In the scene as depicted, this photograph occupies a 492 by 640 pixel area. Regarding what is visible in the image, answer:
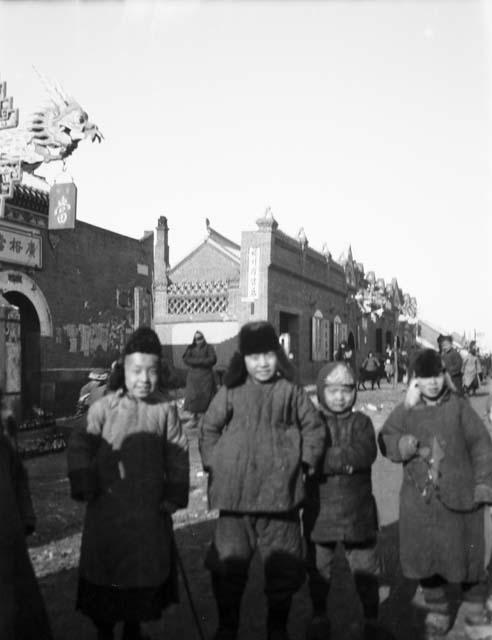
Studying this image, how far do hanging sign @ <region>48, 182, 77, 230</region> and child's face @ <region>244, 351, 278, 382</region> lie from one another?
27.6ft

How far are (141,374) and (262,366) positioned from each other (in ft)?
2.01

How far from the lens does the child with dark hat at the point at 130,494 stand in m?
3.07

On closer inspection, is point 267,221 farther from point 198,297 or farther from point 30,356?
point 30,356

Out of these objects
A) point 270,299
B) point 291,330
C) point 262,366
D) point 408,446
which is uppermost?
point 270,299

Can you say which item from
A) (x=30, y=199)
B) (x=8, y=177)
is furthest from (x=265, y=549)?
(x=30, y=199)

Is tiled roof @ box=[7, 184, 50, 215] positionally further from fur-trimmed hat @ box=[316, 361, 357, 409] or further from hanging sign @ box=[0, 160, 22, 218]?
fur-trimmed hat @ box=[316, 361, 357, 409]

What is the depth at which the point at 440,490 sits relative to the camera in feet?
11.6

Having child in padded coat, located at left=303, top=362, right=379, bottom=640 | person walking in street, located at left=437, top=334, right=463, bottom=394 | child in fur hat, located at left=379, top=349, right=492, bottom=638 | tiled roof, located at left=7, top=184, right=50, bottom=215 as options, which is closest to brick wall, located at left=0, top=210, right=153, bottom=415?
tiled roof, located at left=7, top=184, right=50, bottom=215

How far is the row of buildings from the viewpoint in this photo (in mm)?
11539

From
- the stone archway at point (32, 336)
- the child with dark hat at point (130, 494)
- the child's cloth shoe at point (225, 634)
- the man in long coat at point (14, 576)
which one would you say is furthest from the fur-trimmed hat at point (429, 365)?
the stone archway at point (32, 336)

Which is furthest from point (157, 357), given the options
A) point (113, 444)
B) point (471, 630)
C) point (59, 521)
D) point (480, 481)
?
point (59, 521)

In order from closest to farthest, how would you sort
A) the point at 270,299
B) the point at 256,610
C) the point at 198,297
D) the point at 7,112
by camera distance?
the point at 256,610 → the point at 7,112 → the point at 270,299 → the point at 198,297

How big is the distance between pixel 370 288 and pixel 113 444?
31.3 m

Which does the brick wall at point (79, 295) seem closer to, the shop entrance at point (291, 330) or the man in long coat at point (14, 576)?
the shop entrance at point (291, 330)
